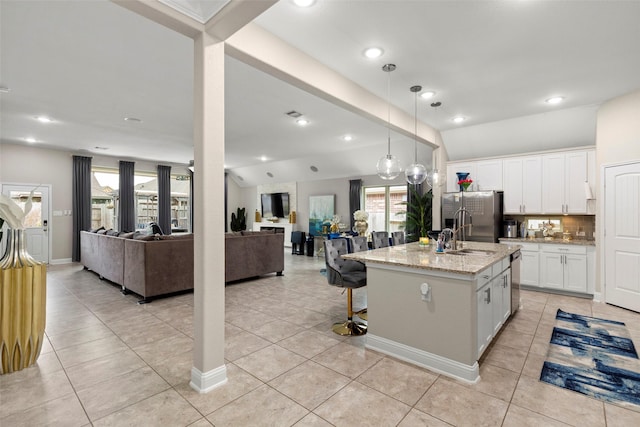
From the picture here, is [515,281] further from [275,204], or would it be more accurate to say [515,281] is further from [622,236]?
[275,204]

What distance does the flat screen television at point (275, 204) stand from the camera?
10.8 metres

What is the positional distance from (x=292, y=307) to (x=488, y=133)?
461 cm

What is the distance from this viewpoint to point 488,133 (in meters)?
5.67

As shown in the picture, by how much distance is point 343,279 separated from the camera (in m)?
3.37

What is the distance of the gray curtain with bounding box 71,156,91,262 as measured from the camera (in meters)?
8.08

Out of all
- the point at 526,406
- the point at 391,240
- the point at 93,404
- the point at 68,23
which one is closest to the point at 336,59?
the point at 68,23

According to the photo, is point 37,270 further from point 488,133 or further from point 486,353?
point 488,133

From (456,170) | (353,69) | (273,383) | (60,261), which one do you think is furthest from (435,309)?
(60,261)

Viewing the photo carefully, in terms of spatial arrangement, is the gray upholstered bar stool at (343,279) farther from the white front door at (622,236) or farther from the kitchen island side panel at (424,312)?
the white front door at (622,236)

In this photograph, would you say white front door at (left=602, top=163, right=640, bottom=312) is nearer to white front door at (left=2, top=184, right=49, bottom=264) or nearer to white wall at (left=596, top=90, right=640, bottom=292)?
white wall at (left=596, top=90, right=640, bottom=292)

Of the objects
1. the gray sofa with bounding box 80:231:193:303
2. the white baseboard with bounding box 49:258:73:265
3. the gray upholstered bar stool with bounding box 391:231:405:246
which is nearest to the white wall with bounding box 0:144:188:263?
the white baseboard with bounding box 49:258:73:265

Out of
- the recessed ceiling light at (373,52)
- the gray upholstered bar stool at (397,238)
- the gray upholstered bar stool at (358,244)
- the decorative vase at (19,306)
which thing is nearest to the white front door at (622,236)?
the gray upholstered bar stool at (397,238)

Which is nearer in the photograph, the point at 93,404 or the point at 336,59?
the point at 93,404

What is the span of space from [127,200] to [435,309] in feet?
29.9
